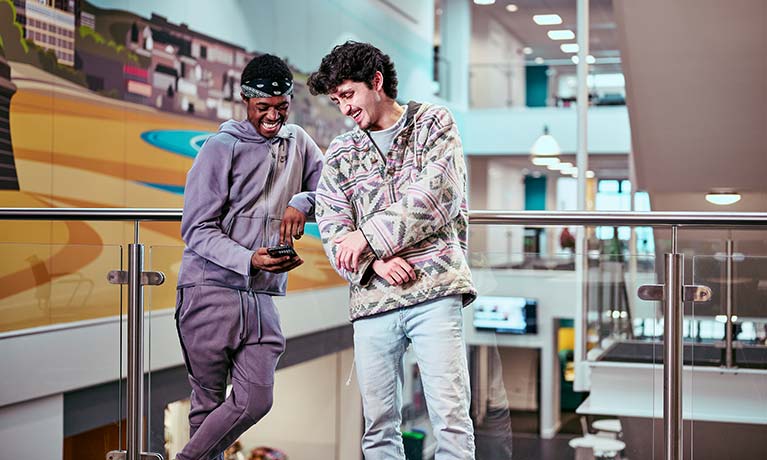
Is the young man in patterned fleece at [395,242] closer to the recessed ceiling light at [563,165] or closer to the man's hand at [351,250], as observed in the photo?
the man's hand at [351,250]

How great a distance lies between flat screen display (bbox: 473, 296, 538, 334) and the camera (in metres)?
3.41

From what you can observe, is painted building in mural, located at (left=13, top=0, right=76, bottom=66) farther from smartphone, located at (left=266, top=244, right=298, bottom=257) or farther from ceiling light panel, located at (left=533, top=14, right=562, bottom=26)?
ceiling light panel, located at (left=533, top=14, right=562, bottom=26)

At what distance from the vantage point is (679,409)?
3064mm

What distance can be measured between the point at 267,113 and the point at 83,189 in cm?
553

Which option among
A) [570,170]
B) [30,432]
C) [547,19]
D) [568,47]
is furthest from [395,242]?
[570,170]

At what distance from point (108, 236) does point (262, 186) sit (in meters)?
5.65

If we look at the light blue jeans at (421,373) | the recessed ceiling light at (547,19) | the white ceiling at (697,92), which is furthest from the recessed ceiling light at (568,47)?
the light blue jeans at (421,373)

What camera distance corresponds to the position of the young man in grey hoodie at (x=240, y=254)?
281 cm

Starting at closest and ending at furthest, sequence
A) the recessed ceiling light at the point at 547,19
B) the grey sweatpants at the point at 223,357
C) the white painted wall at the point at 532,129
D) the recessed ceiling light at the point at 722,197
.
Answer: the grey sweatpants at the point at 223,357
the recessed ceiling light at the point at 722,197
the white painted wall at the point at 532,129
the recessed ceiling light at the point at 547,19

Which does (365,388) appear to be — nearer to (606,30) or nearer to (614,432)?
(614,432)

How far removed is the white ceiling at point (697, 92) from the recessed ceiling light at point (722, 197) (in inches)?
6.7

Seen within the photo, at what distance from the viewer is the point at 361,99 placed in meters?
2.52

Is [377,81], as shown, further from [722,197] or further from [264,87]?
[722,197]

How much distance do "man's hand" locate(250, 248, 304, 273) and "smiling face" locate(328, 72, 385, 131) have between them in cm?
46
